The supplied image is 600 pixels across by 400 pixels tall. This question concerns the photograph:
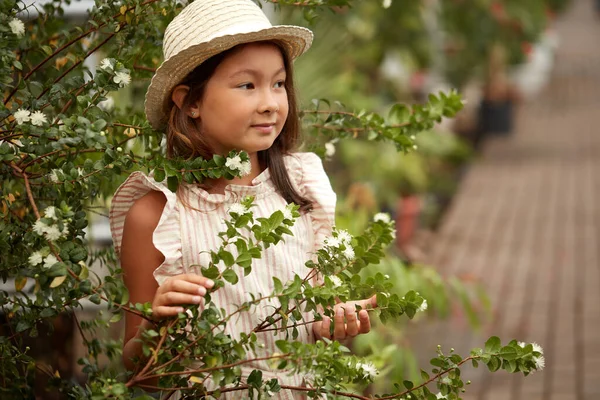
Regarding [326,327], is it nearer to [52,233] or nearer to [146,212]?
[146,212]

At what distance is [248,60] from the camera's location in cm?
208

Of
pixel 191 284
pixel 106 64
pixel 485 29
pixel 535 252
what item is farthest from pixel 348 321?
pixel 485 29

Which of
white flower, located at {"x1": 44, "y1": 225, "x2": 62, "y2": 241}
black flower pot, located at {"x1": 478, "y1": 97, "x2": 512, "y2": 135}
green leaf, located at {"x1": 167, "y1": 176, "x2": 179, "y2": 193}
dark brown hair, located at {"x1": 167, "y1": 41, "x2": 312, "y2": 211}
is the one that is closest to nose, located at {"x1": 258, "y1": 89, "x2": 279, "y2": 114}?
dark brown hair, located at {"x1": 167, "y1": 41, "x2": 312, "y2": 211}

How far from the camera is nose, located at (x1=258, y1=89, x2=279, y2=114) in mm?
2070

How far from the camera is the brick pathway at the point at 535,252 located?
16.9 feet

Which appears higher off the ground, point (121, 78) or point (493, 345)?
point (121, 78)

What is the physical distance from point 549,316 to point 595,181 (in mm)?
4772

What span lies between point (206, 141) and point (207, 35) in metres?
0.26

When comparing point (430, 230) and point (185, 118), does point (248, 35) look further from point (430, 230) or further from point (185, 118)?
point (430, 230)

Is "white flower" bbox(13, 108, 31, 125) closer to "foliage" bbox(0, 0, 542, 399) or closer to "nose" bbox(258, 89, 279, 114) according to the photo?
"foliage" bbox(0, 0, 542, 399)

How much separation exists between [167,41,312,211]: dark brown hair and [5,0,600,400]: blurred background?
0.99ft

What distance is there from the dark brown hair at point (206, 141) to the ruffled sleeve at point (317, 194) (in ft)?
0.08

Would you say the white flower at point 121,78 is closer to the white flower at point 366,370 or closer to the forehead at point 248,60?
the forehead at point 248,60

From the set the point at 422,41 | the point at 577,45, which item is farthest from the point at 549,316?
the point at 577,45
